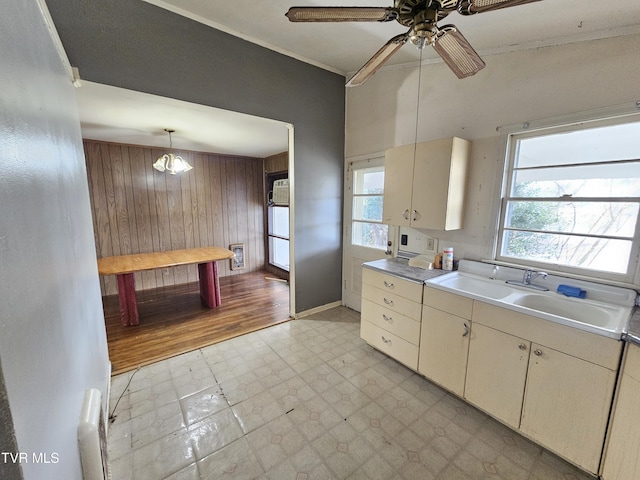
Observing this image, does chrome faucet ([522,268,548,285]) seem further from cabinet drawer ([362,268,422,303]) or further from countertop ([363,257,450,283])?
cabinet drawer ([362,268,422,303])

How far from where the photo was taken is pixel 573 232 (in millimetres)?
1774

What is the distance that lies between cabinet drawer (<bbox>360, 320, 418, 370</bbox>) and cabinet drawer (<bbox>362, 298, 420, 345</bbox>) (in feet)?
0.14

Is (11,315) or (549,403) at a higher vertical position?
(11,315)

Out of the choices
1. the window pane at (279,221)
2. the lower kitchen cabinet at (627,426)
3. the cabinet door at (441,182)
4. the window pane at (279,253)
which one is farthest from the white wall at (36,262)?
the window pane at (279,253)

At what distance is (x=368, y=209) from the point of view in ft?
10.3

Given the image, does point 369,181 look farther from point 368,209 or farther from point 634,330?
point 634,330

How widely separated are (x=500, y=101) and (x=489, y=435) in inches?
91.4

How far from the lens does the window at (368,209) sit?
3.00 metres

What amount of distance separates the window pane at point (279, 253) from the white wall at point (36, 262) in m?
3.91

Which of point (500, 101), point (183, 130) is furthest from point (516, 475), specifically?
point (183, 130)

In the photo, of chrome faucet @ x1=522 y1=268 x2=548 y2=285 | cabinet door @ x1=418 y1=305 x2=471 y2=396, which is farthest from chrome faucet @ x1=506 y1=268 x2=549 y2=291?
cabinet door @ x1=418 y1=305 x2=471 y2=396

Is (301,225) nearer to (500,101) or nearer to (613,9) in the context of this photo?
(500,101)

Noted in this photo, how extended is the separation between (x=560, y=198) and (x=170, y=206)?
4947mm

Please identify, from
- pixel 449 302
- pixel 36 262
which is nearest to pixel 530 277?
pixel 449 302
